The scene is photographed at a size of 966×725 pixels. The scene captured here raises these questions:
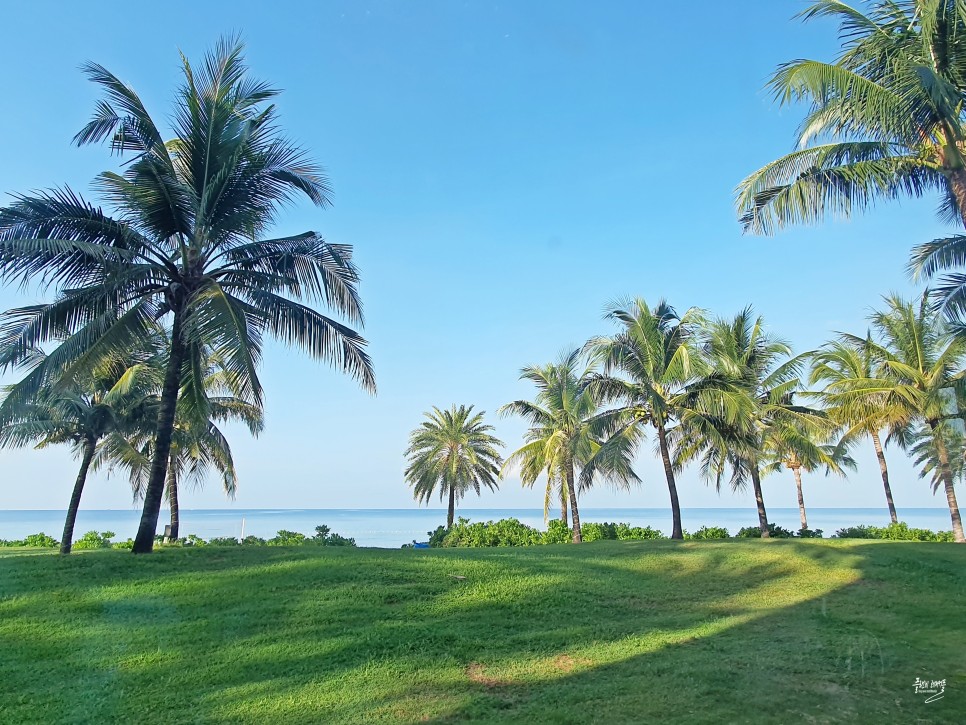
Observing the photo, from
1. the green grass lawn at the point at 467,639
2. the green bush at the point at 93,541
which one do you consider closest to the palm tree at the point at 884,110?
the green grass lawn at the point at 467,639

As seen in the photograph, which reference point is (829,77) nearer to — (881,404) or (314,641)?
(314,641)

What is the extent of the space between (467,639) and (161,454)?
729 cm

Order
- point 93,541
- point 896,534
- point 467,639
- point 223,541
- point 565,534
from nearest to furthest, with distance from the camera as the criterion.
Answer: point 467,639 → point 223,541 → point 896,534 → point 93,541 → point 565,534

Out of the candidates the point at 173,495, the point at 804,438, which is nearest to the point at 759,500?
the point at 804,438

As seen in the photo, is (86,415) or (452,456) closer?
(86,415)

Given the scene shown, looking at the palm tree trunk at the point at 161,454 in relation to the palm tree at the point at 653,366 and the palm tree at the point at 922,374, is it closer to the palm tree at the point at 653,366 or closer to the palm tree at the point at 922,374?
the palm tree at the point at 653,366

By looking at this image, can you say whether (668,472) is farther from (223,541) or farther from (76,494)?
(76,494)

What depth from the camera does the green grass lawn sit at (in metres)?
6.15

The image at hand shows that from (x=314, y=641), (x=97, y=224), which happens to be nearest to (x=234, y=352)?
(x=97, y=224)

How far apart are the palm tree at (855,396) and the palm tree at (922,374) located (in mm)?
337

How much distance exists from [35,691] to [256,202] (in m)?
9.83

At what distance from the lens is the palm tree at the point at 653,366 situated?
2217 centimetres

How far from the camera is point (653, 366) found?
2256 centimetres

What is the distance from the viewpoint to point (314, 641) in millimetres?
8039
